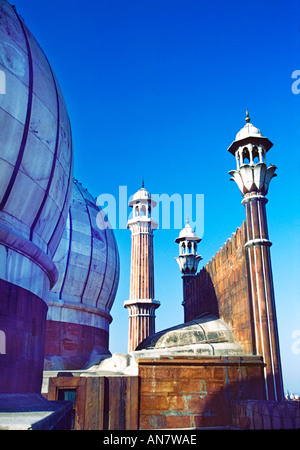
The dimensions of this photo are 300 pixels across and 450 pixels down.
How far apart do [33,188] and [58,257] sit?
7.66m

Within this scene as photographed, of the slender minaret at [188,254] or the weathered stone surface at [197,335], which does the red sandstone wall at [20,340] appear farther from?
the slender minaret at [188,254]

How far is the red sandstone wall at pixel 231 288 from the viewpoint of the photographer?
11656mm

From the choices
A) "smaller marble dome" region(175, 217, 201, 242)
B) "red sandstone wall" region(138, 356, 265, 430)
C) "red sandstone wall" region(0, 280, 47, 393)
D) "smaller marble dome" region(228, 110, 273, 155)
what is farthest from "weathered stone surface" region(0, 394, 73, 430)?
"smaller marble dome" region(175, 217, 201, 242)

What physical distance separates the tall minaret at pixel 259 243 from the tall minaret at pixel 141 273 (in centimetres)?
1084

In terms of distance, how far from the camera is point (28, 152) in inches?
303

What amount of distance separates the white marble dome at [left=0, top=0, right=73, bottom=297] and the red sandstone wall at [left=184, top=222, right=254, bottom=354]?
18.0 ft

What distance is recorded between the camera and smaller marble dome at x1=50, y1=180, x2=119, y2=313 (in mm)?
15492

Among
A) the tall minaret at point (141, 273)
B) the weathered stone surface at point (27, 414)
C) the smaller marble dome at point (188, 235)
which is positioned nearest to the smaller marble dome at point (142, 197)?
the tall minaret at point (141, 273)

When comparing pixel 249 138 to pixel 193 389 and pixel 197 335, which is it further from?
pixel 193 389

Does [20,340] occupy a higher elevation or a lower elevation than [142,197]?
lower

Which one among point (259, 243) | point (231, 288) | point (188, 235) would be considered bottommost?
point (231, 288)

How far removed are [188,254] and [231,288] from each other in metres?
9.96

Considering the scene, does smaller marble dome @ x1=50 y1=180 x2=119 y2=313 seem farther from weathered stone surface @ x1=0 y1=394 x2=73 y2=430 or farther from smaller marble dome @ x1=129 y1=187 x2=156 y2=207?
weathered stone surface @ x1=0 y1=394 x2=73 y2=430

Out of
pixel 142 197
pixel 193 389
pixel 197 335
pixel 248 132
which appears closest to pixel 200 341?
pixel 197 335
